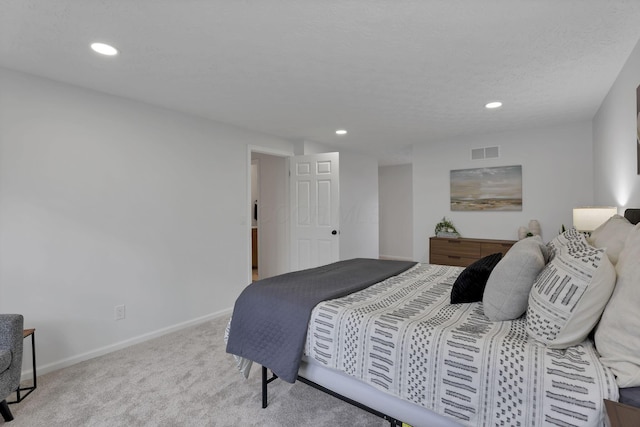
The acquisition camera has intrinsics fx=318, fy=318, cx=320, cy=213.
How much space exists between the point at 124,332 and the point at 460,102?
3837mm

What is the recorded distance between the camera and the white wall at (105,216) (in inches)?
93.6

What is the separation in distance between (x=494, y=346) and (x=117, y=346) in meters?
3.07

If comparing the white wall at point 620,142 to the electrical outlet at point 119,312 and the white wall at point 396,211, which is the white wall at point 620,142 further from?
the electrical outlet at point 119,312

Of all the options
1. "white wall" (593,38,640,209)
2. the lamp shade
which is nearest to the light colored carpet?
the lamp shade

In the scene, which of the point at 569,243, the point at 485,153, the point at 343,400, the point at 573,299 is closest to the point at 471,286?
the point at 569,243

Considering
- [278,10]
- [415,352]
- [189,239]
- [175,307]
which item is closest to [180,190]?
[189,239]

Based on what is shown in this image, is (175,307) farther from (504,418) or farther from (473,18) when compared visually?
(473,18)

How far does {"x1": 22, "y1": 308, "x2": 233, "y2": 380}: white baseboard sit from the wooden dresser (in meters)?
→ 2.90

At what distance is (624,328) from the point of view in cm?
106

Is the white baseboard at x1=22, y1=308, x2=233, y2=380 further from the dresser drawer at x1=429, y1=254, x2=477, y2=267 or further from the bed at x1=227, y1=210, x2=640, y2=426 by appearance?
the dresser drawer at x1=429, y1=254, x2=477, y2=267

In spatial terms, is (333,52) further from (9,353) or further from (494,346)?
(9,353)

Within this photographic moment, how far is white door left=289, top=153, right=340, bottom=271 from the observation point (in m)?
4.41

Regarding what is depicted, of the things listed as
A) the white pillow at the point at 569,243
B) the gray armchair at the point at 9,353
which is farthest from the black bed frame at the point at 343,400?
the gray armchair at the point at 9,353

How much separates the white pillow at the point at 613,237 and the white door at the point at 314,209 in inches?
117
